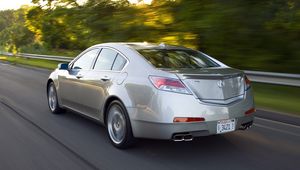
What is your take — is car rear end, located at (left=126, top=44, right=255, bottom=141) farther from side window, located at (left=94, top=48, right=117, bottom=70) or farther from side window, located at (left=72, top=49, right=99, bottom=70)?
side window, located at (left=72, top=49, right=99, bottom=70)

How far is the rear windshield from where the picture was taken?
5.95 metres

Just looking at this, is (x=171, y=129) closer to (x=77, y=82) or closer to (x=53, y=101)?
(x=77, y=82)

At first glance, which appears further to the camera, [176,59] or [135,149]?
[176,59]

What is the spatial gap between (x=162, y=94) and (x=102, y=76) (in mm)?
1470

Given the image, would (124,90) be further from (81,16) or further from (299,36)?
(81,16)

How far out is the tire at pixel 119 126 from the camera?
5836 mm

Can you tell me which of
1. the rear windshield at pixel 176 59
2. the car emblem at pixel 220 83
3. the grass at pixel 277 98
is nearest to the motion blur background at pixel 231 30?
the grass at pixel 277 98

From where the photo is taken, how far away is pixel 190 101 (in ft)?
17.4

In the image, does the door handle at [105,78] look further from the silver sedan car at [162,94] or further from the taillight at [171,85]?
the taillight at [171,85]

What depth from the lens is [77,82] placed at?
7.31 meters

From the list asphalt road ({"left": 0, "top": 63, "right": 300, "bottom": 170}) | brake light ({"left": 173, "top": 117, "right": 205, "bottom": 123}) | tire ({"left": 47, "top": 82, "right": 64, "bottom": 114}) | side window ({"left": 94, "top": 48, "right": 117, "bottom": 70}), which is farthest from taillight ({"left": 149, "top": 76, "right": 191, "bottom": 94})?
tire ({"left": 47, "top": 82, "right": 64, "bottom": 114})

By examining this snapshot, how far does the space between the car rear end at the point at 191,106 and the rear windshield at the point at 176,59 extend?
113mm

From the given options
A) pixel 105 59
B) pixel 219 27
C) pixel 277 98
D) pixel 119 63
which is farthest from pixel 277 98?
pixel 119 63

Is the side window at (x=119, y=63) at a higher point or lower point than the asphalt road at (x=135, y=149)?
higher
